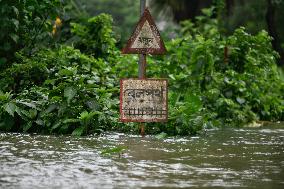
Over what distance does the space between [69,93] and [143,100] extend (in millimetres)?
1038

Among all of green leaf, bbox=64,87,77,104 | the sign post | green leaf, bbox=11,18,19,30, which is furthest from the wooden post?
green leaf, bbox=11,18,19,30

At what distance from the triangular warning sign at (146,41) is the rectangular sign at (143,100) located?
1.31 ft

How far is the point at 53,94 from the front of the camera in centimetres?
892

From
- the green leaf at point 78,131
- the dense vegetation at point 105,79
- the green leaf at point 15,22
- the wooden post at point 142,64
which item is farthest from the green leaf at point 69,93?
the green leaf at point 15,22

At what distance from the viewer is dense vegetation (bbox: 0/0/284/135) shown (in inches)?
341

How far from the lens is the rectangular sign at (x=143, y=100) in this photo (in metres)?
8.32

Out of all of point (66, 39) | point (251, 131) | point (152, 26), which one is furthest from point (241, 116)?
point (66, 39)

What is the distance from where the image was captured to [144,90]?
8352 mm

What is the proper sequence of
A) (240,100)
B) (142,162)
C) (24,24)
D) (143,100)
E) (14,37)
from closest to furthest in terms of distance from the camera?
(142,162), (143,100), (14,37), (24,24), (240,100)

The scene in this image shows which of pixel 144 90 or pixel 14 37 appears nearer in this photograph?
pixel 144 90

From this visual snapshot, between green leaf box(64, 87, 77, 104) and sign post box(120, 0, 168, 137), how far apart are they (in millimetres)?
723

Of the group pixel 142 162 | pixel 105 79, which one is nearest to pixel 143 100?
pixel 142 162

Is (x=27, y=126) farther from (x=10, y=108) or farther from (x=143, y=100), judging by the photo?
(x=143, y=100)

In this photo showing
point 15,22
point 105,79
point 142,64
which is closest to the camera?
point 142,64
